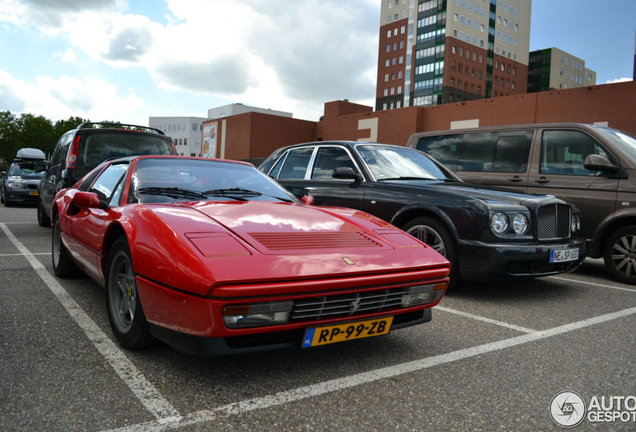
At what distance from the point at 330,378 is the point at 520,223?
2.74 metres

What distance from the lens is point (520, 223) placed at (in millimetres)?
4492

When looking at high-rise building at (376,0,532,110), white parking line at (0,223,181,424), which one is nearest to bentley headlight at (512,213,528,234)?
white parking line at (0,223,181,424)

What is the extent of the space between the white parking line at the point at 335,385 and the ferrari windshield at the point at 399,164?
240cm

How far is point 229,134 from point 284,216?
165 ft

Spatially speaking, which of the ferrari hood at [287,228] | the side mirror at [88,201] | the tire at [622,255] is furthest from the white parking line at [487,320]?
the tire at [622,255]

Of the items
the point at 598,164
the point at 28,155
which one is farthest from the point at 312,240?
the point at 28,155

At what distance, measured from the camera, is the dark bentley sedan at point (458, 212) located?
4.40m

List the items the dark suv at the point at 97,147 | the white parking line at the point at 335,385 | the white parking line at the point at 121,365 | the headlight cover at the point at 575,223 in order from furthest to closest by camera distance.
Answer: the dark suv at the point at 97,147 < the headlight cover at the point at 575,223 < the white parking line at the point at 121,365 < the white parking line at the point at 335,385

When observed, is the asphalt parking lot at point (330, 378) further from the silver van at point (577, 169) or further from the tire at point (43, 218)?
the tire at point (43, 218)

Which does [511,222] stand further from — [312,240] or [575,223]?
[312,240]

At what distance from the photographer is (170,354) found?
2822 millimetres

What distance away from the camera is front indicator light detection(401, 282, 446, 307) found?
2.67 m

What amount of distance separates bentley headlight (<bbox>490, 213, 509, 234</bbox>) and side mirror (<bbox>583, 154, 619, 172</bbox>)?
6.96ft

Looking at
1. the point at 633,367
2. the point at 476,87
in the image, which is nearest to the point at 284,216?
the point at 633,367
